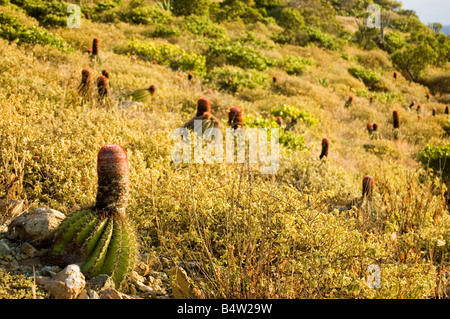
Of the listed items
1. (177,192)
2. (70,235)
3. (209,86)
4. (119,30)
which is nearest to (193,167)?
(177,192)

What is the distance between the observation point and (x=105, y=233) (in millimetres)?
2848

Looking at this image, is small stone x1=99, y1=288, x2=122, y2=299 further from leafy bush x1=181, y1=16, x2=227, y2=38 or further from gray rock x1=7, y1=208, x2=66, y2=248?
leafy bush x1=181, y1=16, x2=227, y2=38

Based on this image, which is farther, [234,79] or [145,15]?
[145,15]

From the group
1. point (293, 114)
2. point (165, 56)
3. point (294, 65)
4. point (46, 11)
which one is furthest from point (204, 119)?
point (294, 65)

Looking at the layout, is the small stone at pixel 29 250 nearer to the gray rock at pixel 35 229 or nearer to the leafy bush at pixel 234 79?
the gray rock at pixel 35 229

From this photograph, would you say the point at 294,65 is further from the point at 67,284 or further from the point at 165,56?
the point at 67,284

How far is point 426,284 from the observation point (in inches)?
98.3

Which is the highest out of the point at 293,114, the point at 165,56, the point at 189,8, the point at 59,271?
the point at 189,8

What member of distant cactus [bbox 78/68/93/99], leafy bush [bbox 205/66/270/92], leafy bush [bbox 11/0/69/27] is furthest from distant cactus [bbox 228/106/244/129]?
leafy bush [bbox 11/0/69/27]

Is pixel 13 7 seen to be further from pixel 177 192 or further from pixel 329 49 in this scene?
pixel 329 49

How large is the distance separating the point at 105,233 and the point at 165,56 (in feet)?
37.6

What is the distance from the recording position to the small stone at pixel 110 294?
2.46 m

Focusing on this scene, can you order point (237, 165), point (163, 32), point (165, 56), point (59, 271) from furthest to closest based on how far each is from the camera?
point (163, 32) → point (165, 56) → point (237, 165) → point (59, 271)

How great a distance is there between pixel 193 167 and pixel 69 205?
161 centimetres
